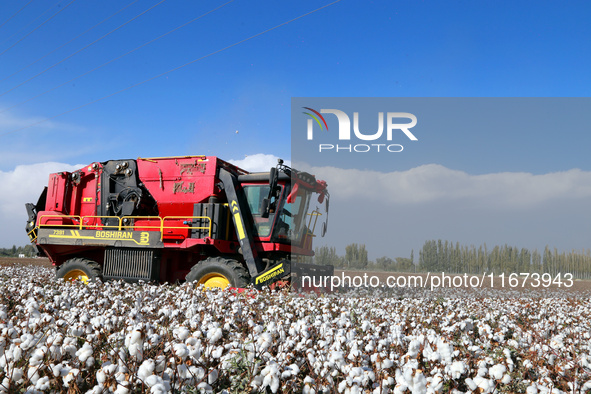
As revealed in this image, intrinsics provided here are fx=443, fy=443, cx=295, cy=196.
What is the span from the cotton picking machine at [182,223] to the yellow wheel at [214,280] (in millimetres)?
24

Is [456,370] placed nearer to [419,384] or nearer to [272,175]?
[419,384]

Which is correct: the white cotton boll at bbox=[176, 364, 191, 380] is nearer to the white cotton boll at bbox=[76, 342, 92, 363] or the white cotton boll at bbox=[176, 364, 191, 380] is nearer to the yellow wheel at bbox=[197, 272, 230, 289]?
the white cotton boll at bbox=[76, 342, 92, 363]

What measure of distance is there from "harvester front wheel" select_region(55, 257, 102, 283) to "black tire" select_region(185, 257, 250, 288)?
3740mm

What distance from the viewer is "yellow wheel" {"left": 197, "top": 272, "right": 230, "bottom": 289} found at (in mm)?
10523

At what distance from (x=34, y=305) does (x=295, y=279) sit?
644cm

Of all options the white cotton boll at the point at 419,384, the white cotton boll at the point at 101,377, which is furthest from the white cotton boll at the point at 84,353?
the white cotton boll at the point at 419,384

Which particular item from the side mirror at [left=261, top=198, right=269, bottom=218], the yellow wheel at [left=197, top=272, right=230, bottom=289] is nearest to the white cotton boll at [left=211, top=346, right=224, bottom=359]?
the yellow wheel at [left=197, top=272, right=230, bottom=289]

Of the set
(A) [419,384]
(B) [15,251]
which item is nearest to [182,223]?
(A) [419,384]

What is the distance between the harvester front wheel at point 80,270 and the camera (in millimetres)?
12664

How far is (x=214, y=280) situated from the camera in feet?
35.0

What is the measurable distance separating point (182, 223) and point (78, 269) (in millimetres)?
3799

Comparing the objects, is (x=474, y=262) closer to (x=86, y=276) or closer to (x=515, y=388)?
(x=86, y=276)

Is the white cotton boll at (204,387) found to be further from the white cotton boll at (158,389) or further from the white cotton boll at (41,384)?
the white cotton boll at (41,384)

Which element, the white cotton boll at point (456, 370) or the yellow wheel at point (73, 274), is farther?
the yellow wheel at point (73, 274)
